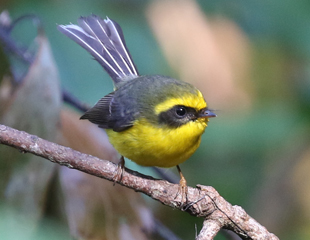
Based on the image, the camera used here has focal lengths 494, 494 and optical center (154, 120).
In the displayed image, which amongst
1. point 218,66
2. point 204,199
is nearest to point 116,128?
point 204,199

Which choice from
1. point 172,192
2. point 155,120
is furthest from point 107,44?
point 172,192

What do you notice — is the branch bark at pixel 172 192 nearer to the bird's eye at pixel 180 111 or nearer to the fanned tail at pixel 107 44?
the bird's eye at pixel 180 111

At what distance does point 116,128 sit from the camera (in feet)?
8.86

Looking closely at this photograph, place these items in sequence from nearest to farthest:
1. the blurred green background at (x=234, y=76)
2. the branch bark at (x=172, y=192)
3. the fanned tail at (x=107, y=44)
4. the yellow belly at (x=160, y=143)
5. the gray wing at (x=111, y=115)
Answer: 1. the branch bark at (x=172, y=192)
2. the yellow belly at (x=160, y=143)
3. the gray wing at (x=111, y=115)
4. the fanned tail at (x=107, y=44)
5. the blurred green background at (x=234, y=76)

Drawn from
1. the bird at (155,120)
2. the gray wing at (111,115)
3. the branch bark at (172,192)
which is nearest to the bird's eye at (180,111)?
the bird at (155,120)

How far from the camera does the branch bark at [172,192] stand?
1.97 m

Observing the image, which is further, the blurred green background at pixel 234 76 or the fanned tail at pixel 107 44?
the blurred green background at pixel 234 76

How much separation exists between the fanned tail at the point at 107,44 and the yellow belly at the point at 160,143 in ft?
3.10

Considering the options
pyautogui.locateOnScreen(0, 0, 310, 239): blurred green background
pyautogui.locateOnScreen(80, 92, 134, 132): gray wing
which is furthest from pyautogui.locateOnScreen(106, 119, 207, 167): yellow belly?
pyautogui.locateOnScreen(0, 0, 310, 239): blurred green background

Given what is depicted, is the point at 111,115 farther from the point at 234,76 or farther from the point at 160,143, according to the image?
the point at 234,76

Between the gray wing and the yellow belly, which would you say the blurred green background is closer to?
the gray wing

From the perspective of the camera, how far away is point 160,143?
2457 millimetres

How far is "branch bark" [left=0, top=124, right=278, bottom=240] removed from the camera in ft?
6.45

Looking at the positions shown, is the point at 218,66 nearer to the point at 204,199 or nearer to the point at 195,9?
the point at 195,9
